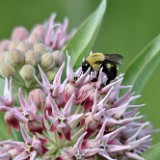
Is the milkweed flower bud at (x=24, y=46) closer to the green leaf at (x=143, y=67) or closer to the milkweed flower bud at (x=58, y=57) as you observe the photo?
the milkweed flower bud at (x=58, y=57)

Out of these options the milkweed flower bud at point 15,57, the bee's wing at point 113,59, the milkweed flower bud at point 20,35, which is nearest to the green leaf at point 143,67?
the bee's wing at point 113,59

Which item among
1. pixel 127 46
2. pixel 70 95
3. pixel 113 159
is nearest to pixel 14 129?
pixel 70 95

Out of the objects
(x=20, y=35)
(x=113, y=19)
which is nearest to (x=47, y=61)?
(x=20, y=35)

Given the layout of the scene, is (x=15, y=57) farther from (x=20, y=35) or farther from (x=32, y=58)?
(x=20, y=35)

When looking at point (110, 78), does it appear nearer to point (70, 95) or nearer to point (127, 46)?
point (70, 95)

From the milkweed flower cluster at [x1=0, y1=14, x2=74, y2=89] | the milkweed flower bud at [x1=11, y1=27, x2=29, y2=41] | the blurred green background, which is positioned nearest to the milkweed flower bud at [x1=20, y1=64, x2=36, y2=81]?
the milkweed flower cluster at [x1=0, y1=14, x2=74, y2=89]
